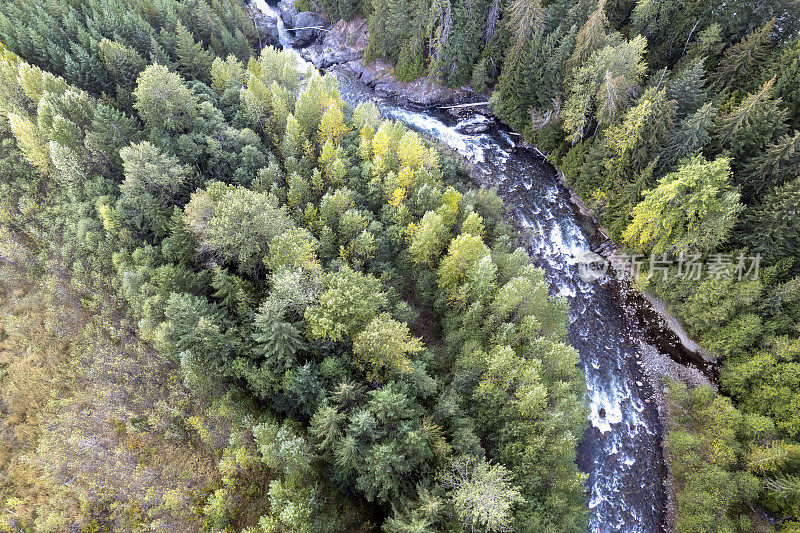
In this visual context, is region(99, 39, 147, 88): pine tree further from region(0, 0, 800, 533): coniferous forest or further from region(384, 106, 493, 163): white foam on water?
region(384, 106, 493, 163): white foam on water

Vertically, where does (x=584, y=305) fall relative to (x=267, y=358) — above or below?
above

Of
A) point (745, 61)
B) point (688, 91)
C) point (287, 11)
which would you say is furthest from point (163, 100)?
point (745, 61)

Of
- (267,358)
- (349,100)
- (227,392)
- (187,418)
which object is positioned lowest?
(187,418)

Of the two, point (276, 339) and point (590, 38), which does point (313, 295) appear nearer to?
point (276, 339)

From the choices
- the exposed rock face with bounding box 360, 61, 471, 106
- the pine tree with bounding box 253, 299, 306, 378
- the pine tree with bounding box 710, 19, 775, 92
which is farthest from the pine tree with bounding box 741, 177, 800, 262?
the exposed rock face with bounding box 360, 61, 471, 106

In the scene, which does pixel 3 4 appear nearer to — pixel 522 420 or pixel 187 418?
pixel 187 418

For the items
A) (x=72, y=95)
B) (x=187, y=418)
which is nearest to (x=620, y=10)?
(x=72, y=95)
